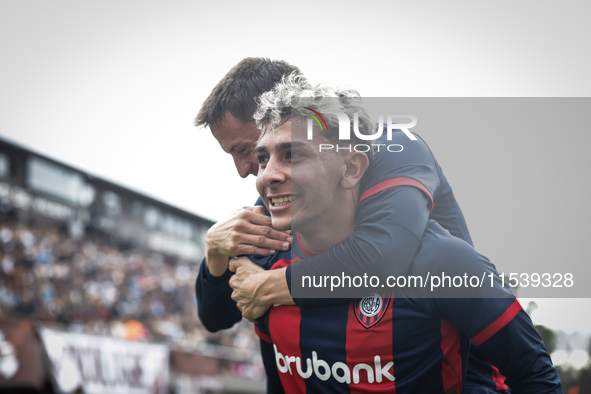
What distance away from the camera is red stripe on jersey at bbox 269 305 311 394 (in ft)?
7.15

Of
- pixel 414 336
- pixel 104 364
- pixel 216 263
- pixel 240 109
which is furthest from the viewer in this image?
pixel 104 364

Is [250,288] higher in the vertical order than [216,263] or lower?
lower

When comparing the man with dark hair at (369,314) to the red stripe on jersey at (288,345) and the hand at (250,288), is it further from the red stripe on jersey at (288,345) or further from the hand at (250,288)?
the hand at (250,288)

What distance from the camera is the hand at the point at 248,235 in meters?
2.22

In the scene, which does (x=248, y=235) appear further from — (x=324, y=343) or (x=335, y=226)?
(x=324, y=343)

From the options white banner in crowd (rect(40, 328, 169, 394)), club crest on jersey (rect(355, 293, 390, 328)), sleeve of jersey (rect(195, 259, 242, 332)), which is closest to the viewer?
club crest on jersey (rect(355, 293, 390, 328))

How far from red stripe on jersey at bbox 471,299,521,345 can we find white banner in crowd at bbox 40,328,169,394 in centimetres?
774

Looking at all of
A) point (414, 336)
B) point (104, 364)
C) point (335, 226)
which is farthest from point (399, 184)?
point (104, 364)

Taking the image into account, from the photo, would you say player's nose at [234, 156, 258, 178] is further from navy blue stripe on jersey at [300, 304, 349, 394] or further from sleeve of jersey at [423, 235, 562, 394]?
sleeve of jersey at [423, 235, 562, 394]

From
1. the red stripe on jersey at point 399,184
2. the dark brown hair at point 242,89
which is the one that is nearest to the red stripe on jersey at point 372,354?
the red stripe on jersey at point 399,184

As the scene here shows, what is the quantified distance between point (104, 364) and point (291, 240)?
7.94 metres

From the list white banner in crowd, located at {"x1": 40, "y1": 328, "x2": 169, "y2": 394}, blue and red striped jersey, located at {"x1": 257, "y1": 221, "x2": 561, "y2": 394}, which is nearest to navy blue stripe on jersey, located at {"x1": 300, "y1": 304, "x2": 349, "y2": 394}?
blue and red striped jersey, located at {"x1": 257, "y1": 221, "x2": 561, "y2": 394}

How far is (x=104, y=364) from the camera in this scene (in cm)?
896

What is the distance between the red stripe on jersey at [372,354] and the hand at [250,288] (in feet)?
1.28
